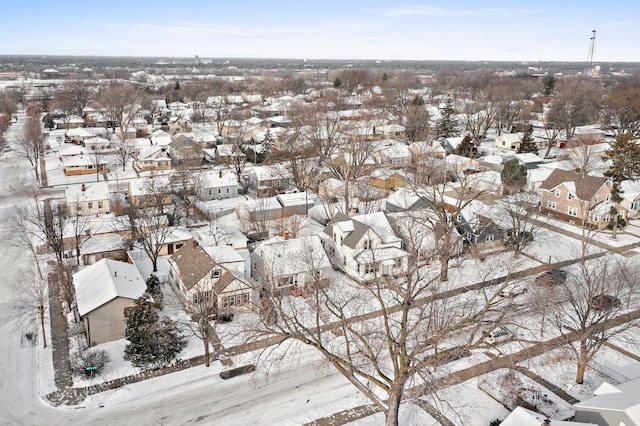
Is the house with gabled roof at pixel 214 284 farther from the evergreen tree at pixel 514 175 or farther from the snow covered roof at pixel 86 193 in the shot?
the evergreen tree at pixel 514 175

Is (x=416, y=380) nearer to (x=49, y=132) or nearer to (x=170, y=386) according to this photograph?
(x=170, y=386)

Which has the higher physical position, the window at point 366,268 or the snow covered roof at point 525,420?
the snow covered roof at point 525,420

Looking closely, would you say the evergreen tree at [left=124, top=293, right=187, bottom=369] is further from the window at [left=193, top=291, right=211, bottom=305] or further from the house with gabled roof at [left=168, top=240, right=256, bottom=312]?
the house with gabled roof at [left=168, top=240, right=256, bottom=312]

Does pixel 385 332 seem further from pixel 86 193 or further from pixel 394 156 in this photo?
pixel 394 156

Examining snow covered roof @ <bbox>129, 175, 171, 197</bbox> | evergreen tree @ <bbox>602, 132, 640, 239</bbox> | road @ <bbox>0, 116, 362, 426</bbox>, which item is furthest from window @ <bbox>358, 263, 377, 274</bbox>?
evergreen tree @ <bbox>602, 132, 640, 239</bbox>

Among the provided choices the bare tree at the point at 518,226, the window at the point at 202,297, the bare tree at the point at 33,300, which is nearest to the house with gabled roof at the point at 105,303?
the bare tree at the point at 33,300

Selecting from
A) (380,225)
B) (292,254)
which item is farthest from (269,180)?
(292,254)

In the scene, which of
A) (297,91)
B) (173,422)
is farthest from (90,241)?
(297,91)

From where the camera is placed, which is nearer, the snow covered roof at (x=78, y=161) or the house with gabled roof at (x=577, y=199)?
the house with gabled roof at (x=577, y=199)
